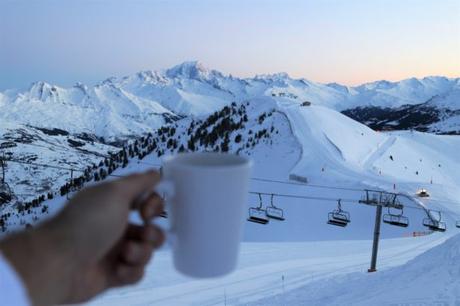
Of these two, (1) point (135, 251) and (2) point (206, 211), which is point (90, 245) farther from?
(2) point (206, 211)

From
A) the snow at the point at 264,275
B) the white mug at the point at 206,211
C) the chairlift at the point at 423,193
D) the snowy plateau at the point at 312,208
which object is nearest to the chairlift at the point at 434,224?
the snowy plateau at the point at 312,208

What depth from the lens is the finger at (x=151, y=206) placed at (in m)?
1.49

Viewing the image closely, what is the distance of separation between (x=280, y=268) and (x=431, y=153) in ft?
91.5

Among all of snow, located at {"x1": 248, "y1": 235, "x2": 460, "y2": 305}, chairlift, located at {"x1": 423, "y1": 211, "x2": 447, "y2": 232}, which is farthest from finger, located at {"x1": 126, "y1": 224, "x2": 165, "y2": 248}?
chairlift, located at {"x1": 423, "y1": 211, "x2": 447, "y2": 232}

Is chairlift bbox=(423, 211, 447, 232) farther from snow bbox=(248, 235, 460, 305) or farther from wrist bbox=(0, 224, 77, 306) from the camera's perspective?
wrist bbox=(0, 224, 77, 306)

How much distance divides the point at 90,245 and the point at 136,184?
0.22 meters

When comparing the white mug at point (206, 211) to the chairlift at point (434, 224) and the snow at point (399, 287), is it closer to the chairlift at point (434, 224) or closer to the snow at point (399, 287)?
the snow at point (399, 287)

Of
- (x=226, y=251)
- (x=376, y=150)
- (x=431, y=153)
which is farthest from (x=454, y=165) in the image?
(x=226, y=251)

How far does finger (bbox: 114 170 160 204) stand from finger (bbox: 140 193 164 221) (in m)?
0.03

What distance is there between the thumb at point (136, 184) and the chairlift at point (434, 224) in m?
15.8

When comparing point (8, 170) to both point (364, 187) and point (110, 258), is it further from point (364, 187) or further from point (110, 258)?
point (110, 258)

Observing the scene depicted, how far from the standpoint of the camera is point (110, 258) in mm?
1575

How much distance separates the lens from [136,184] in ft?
4.80

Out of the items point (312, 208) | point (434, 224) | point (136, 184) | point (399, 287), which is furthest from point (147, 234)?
→ point (312, 208)
